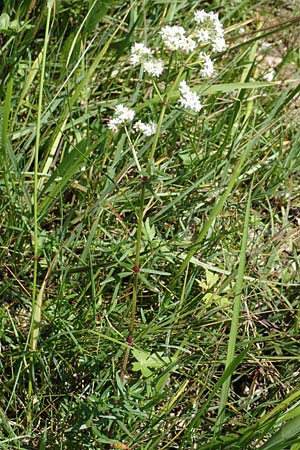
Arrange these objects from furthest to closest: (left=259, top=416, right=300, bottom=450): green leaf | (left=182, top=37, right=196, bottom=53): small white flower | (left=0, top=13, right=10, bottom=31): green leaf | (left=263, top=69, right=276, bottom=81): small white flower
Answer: (left=263, top=69, right=276, bottom=81): small white flower
(left=0, top=13, right=10, bottom=31): green leaf
(left=182, top=37, right=196, bottom=53): small white flower
(left=259, top=416, right=300, bottom=450): green leaf

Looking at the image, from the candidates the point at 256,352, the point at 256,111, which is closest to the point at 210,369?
the point at 256,352

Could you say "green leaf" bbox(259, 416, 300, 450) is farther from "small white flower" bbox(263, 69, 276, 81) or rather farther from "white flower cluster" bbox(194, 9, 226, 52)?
"small white flower" bbox(263, 69, 276, 81)

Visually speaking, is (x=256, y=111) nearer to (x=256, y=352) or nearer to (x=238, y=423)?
(x=256, y=352)

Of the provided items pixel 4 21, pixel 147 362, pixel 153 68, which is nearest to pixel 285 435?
pixel 147 362

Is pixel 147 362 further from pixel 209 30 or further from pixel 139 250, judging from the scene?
pixel 209 30

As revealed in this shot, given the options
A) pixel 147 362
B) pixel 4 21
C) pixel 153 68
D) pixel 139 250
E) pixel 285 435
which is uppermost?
pixel 153 68

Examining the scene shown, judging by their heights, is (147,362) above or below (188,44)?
below

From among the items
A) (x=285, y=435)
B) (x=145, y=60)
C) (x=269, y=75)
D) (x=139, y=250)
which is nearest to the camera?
(x=285, y=435)

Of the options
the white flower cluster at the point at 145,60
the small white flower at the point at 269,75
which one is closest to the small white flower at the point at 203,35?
the white flower cluster at the point at 145,60

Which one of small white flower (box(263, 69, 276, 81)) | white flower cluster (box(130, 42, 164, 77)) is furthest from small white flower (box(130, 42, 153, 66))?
small white flower (box(263, 69, 276, 81))
